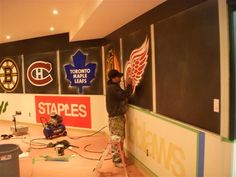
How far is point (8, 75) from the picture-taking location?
8.12 meters

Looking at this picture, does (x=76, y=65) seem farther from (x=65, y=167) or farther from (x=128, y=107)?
(x=65, y=167)

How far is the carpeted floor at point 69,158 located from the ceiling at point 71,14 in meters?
2.27

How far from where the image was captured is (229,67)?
2084 millimetres

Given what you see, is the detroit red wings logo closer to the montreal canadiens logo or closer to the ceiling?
the ceiling

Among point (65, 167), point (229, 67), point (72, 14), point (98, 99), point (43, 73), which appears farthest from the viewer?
point (43, 73)

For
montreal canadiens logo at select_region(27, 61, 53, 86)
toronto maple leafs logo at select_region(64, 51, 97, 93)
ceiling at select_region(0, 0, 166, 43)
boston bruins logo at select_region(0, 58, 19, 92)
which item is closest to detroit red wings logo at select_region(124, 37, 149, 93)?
ceiling at select_region(0, 0, 166, 43)

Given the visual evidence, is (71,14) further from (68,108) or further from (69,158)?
(68,108)

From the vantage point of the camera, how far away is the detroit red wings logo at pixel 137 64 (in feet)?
12.3

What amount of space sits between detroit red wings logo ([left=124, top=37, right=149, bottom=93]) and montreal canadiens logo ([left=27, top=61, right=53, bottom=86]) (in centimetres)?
322

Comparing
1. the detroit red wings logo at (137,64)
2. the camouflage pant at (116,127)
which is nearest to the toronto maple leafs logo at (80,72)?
the detroit red wings logo at (137,64)

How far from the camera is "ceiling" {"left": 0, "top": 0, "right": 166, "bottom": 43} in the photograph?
10.9ft

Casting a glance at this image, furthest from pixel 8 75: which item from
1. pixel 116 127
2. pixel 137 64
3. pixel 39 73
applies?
pixel 137 64

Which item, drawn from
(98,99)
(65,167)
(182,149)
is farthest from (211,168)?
(98,99)

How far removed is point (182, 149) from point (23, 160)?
299 cm
